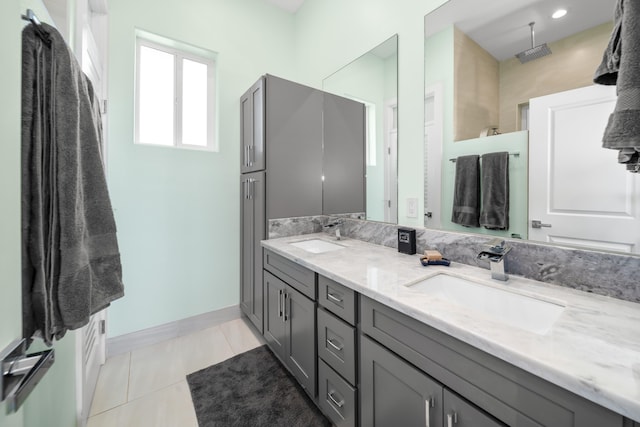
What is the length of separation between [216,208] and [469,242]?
6.66 feet

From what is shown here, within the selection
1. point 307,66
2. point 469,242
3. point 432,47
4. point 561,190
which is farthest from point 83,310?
point 307,66

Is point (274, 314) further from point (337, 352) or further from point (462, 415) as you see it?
point (462, 415)

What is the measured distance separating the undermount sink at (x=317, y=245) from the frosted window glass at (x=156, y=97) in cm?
149

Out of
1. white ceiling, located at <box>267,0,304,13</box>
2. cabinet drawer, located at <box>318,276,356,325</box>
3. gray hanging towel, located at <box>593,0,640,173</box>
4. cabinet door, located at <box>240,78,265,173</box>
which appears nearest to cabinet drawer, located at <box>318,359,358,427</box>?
cabinet drawer, located at <box>318,276,356,325</box>

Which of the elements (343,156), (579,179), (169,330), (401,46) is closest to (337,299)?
(579,179)

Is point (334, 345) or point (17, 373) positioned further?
point (334, 345)

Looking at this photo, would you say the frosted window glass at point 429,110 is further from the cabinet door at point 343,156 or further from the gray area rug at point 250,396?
the gray area rug at point 250,396

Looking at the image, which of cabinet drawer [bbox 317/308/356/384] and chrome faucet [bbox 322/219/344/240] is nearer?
cabinet drawer [bbox 317/308/356/384]

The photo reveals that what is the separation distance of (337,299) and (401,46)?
1583 millimetres

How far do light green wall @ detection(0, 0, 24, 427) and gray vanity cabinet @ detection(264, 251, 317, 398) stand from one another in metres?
1.02

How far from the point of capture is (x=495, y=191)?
3.87 feet

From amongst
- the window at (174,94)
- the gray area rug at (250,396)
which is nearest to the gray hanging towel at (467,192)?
the gray area rug at (250,396)

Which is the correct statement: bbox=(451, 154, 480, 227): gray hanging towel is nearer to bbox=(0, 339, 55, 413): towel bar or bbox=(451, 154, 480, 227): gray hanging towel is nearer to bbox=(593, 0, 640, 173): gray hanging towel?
bbox=(593, 0, 640, 173): gray hanging towel

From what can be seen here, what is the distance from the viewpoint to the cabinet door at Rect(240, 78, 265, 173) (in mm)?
1965
